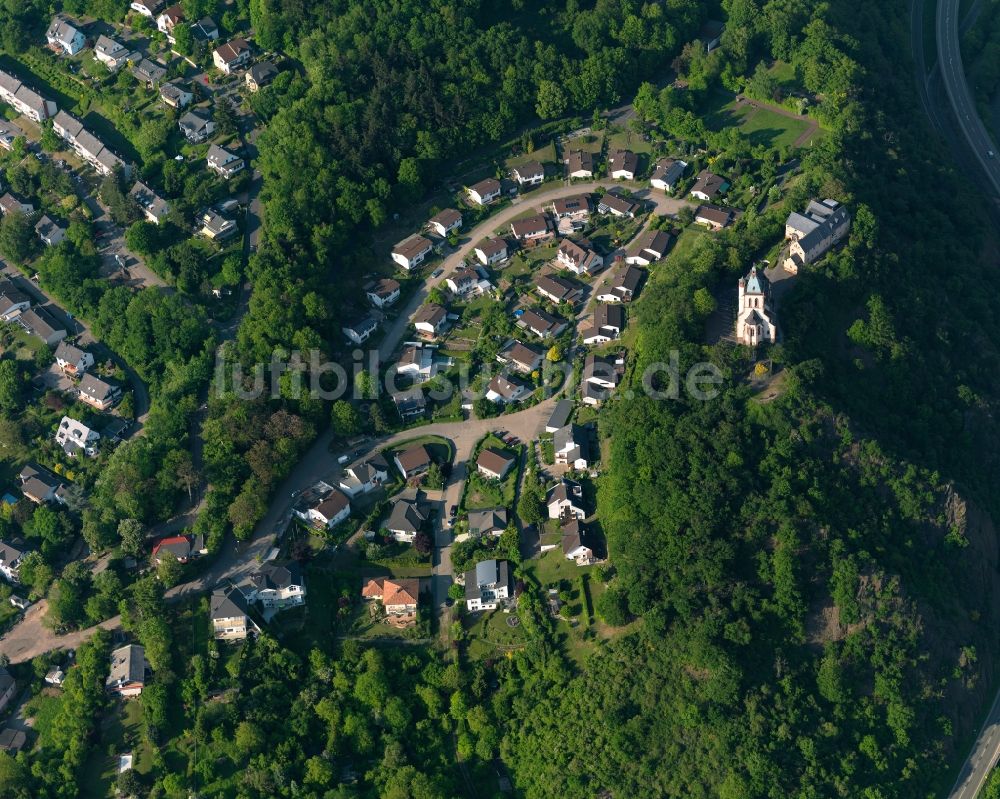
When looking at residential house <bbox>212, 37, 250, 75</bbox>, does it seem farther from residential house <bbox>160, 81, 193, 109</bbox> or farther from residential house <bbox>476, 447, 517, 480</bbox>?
residential house <bbox>476, 447, 517, 480</bbox>

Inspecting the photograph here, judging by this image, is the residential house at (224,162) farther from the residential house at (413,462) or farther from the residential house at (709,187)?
the residential house at (709,187)

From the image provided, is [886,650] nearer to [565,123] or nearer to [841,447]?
[841,447]

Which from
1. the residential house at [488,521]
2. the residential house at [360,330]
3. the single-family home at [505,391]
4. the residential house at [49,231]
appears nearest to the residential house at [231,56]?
the residential house at [49,231]

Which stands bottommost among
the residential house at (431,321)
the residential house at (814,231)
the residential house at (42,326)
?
the residential house at (42,326)

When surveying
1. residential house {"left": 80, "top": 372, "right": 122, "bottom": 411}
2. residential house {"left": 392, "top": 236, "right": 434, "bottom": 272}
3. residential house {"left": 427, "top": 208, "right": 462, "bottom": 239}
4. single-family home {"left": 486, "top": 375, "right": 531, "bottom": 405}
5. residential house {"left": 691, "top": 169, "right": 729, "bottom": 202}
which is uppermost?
residential house {"left": 691, "top": 169, "right": 729, "bottom": 202}

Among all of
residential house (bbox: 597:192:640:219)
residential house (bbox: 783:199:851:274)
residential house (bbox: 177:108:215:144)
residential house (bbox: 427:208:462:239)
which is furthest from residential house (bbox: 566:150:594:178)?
residential house (bbox: 177:108:215:144)

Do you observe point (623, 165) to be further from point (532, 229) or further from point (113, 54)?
point (113, 54)
